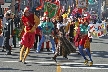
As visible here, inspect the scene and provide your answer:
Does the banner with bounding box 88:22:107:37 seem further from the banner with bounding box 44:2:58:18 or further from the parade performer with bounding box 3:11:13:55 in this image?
the parade performer with bounding box 3:11:13:55

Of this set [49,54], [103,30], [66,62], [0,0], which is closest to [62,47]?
[66,62]

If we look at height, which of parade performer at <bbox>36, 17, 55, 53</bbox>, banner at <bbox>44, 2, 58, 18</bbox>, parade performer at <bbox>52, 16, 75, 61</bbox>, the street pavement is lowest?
the street pavement

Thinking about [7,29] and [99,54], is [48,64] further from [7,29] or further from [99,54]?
[99,54]

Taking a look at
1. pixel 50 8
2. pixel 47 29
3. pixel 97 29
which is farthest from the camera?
pixel 97 29

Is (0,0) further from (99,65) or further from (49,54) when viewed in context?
(99,65)

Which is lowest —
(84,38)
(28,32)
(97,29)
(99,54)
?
(99,54)

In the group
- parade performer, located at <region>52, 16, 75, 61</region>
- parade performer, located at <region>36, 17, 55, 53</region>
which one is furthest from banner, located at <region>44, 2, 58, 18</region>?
parade performer, located at <region>52, 16, 75, 61</region>

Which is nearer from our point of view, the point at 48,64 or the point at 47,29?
the point at 48,64

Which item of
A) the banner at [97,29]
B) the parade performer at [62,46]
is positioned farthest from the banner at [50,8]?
the banner at [97,29]

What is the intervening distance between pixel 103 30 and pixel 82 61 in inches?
510

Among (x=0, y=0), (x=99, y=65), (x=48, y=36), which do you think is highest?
(x=0, y=0)

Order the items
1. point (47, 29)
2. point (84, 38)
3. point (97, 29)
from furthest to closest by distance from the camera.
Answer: point (97, 29) < point (47, 29) < point (84, 38)

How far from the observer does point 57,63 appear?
1181 centimetres

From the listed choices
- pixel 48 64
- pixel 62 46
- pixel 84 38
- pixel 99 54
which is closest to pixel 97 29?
pixel 99 54
